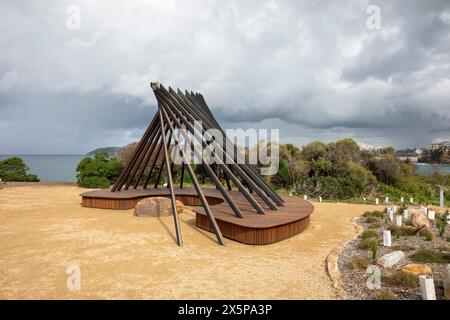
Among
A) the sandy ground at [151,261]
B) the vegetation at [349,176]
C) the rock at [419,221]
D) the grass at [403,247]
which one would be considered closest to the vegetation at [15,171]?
the sandy ground at [151,261]

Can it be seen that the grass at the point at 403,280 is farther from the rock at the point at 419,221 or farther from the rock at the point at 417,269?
the rock at the point at 419,221

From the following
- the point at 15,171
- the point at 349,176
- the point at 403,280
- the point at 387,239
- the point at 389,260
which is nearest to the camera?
the point at 403,280

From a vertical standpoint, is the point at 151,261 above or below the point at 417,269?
below

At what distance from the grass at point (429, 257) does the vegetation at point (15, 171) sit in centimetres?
2601

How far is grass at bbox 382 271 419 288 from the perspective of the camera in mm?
4730

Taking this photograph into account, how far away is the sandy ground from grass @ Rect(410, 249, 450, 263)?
1.82 metres

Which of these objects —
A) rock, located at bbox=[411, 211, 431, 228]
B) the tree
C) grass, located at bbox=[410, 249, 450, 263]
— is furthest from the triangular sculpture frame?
the tree

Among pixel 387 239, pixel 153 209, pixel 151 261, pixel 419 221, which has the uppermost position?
pixel 153 209

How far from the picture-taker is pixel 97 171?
20.4m

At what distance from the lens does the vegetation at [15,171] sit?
907 inches

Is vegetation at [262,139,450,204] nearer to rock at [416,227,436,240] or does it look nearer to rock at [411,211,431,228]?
rock at [411,211,431,228]

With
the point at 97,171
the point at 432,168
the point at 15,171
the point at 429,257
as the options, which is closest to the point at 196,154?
the point at 429,257

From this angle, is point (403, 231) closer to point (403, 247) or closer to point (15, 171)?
point (403, 247)
